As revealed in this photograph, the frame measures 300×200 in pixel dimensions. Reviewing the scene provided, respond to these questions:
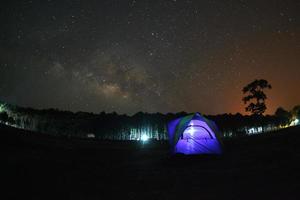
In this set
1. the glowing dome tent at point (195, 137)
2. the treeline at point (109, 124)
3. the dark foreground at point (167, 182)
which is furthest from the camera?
the treeline at point (109, 124)

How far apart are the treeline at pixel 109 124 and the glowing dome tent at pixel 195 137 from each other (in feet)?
96.1

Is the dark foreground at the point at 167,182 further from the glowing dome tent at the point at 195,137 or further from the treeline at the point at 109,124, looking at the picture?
the treeline at the point at 109,124

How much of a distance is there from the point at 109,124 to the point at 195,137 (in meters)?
30.8

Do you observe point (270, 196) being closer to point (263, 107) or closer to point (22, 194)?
point (22, 194)

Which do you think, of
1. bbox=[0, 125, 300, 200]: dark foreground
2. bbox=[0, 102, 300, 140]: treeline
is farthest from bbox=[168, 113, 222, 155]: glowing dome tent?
bbox=[0, 102, 300, 140]: treeline

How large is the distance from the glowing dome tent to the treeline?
29.3 meters

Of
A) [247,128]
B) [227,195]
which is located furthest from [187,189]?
[247,128]

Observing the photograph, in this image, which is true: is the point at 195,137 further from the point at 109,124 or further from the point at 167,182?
the point at 109,124

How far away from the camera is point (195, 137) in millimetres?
17812

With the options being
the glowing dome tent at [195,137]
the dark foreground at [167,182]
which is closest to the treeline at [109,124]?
the glowing dome tent at [195,137]

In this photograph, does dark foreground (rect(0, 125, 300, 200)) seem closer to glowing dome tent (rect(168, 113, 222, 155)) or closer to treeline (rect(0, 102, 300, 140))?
glowing dome tent (rect(168, 113, 222, 155))

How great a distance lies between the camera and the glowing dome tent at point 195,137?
1758 cm

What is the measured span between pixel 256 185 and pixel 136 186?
3985 mm

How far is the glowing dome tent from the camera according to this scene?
1758cm
